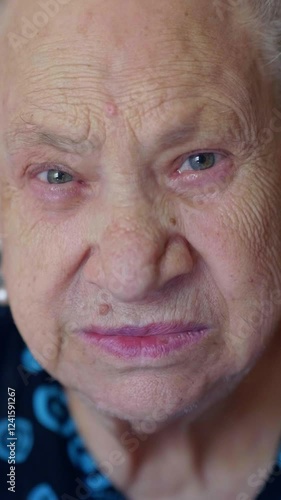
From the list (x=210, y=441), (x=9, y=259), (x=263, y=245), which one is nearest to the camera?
(x=263, y=245)

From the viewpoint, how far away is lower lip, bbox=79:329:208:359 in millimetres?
1115

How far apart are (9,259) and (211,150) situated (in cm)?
42

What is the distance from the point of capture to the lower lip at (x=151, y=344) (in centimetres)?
112

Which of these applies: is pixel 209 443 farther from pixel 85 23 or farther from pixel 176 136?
pixel 85 23

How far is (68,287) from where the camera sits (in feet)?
3.76

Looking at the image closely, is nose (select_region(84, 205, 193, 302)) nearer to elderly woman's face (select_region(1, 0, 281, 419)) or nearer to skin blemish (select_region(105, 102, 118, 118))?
elderly woman's face (select_region(1, 0, 281, 419))

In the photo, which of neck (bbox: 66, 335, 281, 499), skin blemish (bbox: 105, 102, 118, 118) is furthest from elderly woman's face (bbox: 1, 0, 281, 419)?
neck (bbox: 66, 335, 281, 499)

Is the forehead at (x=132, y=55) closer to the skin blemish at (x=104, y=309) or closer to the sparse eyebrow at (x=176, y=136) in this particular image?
the sparse eyebrow at (x=176, y=136)

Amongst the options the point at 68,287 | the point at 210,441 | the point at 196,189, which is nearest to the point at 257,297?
the point at 196,189

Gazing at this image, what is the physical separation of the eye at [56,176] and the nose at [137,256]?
131 millimetres

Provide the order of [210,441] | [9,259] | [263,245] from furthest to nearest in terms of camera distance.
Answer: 1. [210,441]
2. [9,259]
3. [263,245]

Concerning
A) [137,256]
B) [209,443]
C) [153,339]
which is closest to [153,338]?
[153,339]

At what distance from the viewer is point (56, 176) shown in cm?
113

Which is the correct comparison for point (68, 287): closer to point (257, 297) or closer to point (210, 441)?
point (257, 297)
